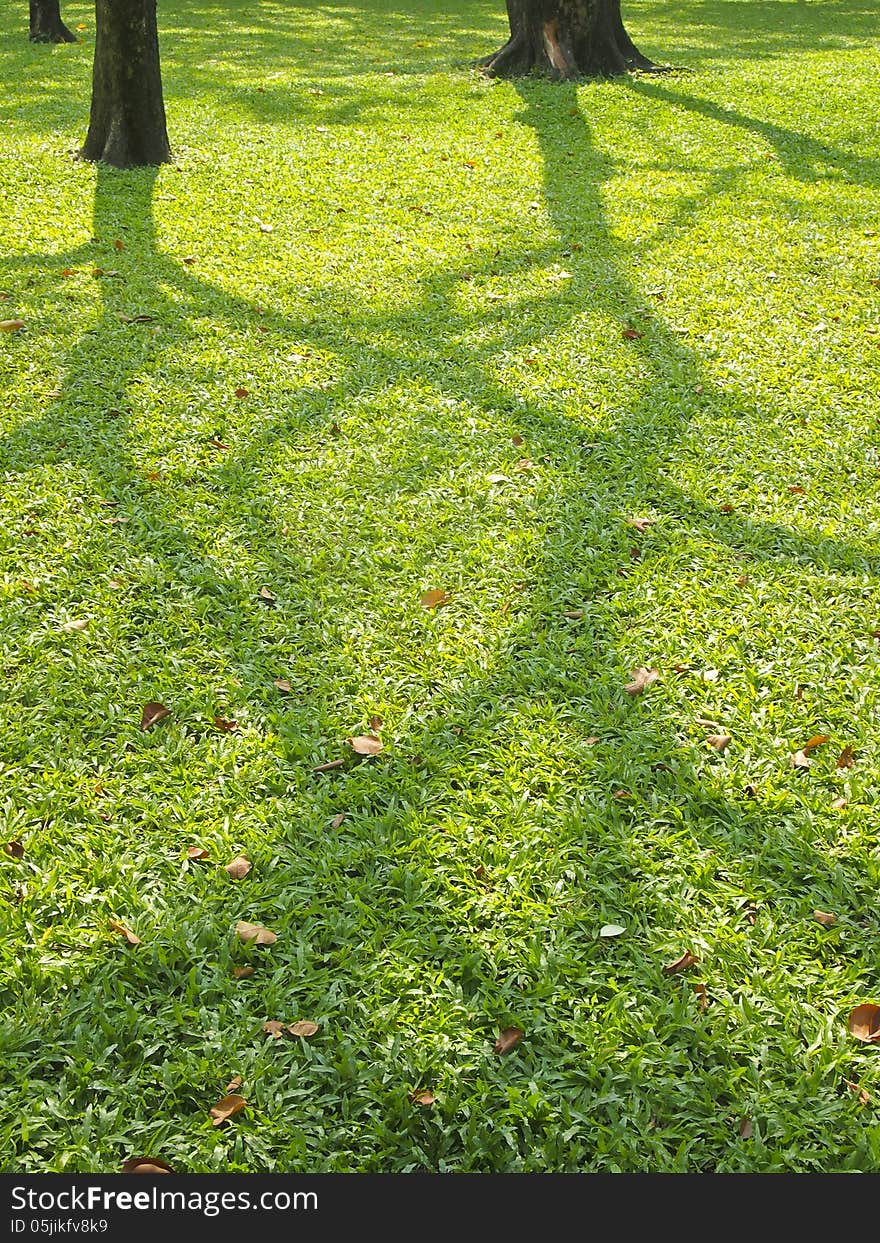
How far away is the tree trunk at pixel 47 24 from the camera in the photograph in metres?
14.4

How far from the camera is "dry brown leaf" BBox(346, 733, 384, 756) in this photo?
3062 mm

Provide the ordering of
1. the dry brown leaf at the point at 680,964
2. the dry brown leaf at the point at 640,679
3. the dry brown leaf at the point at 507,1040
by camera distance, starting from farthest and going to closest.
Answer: the dry brown leaf at the point at 640,679 < the dry brown leaf at the point at 680,964 < the dry brown leaf at the point at 507,1040

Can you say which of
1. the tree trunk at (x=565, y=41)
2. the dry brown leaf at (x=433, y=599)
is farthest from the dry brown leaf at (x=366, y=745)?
the tree trunk at (x=565, y=41)

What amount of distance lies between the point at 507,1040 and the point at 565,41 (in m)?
12.7

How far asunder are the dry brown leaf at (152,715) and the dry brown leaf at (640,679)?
56.2 inches

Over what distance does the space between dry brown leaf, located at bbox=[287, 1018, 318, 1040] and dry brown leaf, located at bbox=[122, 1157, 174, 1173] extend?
0.37 metres

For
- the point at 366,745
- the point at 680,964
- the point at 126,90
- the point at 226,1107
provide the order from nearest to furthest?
1. the point at 226,1107
2. the point at 680,964
3. the point at 366,745
4. the point at 126,90

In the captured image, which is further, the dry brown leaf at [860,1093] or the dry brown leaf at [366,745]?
the dry brown leaf at [366,745]

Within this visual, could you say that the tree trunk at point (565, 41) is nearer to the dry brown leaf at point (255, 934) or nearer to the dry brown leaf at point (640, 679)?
the dry brown leaf at point (640, 679)

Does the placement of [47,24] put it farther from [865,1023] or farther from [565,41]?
[865,1023]

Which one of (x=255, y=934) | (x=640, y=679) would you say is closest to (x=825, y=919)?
(x=640, y=679)

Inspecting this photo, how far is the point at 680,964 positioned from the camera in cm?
242

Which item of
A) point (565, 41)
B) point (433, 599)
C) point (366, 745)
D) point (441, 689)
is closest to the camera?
point (366, 745)

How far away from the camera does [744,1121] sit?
211 cm
